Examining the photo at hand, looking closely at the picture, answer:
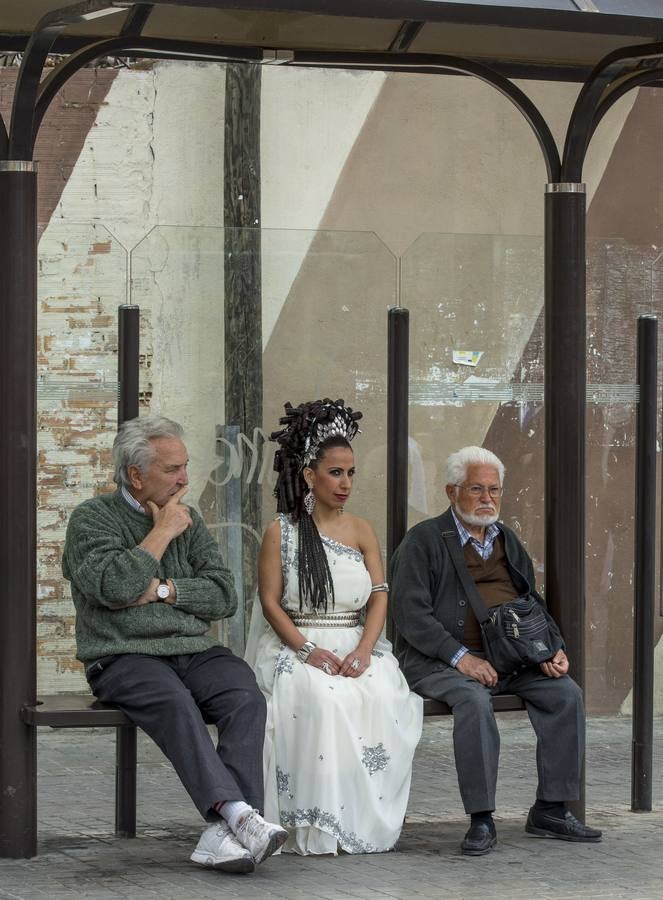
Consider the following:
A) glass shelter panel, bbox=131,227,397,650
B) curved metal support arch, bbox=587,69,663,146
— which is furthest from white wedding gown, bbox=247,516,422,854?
curved metal support arch, bbox=587,69,663,146

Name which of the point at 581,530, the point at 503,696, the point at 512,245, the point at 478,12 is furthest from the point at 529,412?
the point at 478,12

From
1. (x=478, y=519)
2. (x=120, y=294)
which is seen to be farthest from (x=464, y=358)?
(x=120, y=294)

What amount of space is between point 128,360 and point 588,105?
6.55ft

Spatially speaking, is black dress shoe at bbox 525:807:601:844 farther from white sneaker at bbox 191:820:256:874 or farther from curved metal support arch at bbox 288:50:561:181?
curved metal support arch at bbox 288:50:561:181

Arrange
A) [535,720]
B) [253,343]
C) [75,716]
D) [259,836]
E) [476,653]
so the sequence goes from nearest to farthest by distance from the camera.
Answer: [259,836] → [75,716] → [535,720] → [476,653] → [253,343]

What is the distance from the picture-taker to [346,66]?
701cm

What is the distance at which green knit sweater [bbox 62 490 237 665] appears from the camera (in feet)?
19.6

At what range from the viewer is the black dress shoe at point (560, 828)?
6.41 metres

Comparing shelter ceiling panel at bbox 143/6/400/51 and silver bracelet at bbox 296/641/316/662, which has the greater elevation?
shelter ceiling panel at bbox 143/6/400/51

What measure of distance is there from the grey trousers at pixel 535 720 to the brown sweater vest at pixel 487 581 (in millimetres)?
192

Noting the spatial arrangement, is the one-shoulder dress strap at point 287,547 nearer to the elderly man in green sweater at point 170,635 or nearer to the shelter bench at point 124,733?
the elderly man in green sweater at point 170,635

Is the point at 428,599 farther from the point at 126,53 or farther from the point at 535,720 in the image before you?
the point at 126,53

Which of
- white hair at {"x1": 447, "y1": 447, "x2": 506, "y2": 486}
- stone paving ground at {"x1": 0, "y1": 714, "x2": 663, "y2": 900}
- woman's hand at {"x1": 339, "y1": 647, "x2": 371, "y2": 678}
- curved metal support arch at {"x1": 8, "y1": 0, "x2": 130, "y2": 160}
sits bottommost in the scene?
stone paving ground at {"x1": 0, "y1": 714, "x2": 663, "y2": 900}

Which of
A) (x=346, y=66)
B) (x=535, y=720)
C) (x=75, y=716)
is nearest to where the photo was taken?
(x=75, y=716)
